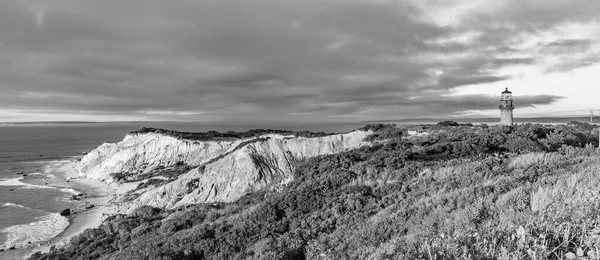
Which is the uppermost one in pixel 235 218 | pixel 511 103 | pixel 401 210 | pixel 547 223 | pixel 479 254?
pixel 511 103

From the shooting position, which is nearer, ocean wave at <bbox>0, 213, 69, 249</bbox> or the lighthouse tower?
ocean wave at <bbox>0, 213, 69, 249</bbox>

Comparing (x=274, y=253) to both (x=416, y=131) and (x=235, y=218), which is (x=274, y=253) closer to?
(x=235, y=218)

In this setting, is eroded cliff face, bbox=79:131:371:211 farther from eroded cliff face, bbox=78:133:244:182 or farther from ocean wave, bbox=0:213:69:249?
eroded cliff face, bbox=78:133:244:182

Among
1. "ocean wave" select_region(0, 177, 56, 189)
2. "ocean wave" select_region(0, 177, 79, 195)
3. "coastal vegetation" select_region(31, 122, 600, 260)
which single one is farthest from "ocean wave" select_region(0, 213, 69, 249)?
"ocean wave" select_region(0, 177, 56, 189)

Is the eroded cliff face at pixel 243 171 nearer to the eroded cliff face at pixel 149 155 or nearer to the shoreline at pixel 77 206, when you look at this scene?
the shoreline at pixel 77 206

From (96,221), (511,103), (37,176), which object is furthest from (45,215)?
(511,103)

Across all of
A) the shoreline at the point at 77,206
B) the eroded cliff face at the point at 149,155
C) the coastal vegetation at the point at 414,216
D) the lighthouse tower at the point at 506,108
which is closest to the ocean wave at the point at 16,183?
the shoreline at the point at 77,206
